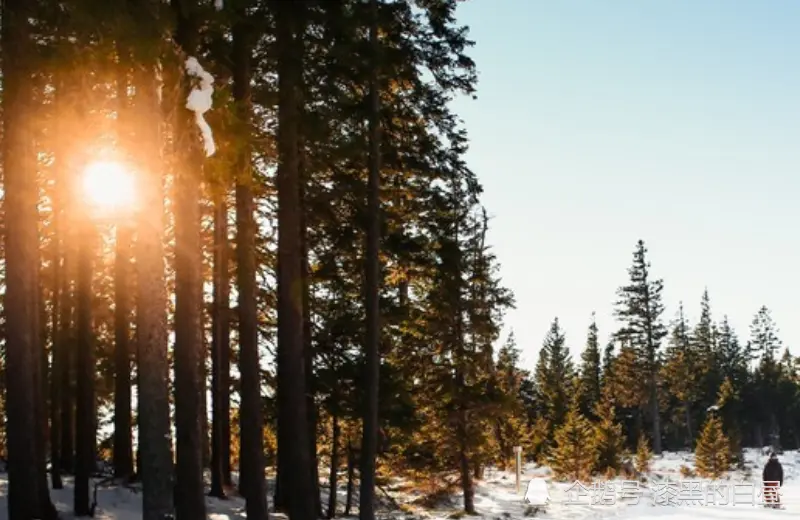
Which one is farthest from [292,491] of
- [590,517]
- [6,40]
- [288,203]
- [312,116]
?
[590,517]

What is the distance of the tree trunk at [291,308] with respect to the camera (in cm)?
1316

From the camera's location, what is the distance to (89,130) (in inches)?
573

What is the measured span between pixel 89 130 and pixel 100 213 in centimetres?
245

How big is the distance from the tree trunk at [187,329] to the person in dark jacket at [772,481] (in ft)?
66.0

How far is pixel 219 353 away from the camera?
65.5 ft

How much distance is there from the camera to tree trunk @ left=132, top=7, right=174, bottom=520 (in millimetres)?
8656

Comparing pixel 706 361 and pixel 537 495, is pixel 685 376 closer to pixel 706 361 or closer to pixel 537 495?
pixel 706 361

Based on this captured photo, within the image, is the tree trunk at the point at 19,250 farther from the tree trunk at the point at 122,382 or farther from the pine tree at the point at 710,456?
the pine tree at the point at 710,456

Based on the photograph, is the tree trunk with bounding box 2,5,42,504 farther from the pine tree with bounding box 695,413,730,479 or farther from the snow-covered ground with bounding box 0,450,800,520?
the pine tree with bounding box 695,413,730,479

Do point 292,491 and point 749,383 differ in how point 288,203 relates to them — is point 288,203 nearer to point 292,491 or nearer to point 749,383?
point 292,491

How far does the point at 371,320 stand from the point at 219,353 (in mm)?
5073

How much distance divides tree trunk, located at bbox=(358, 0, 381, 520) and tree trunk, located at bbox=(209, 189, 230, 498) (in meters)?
3.94

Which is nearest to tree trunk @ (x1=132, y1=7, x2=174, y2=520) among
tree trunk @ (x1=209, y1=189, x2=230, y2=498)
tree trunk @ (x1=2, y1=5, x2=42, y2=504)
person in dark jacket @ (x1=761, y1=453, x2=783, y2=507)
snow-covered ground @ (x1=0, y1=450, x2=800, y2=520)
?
tree trunk @ (x1=2, y1=5, x2=42, y2=504)

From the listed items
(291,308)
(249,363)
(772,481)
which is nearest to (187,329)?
(249,363)
